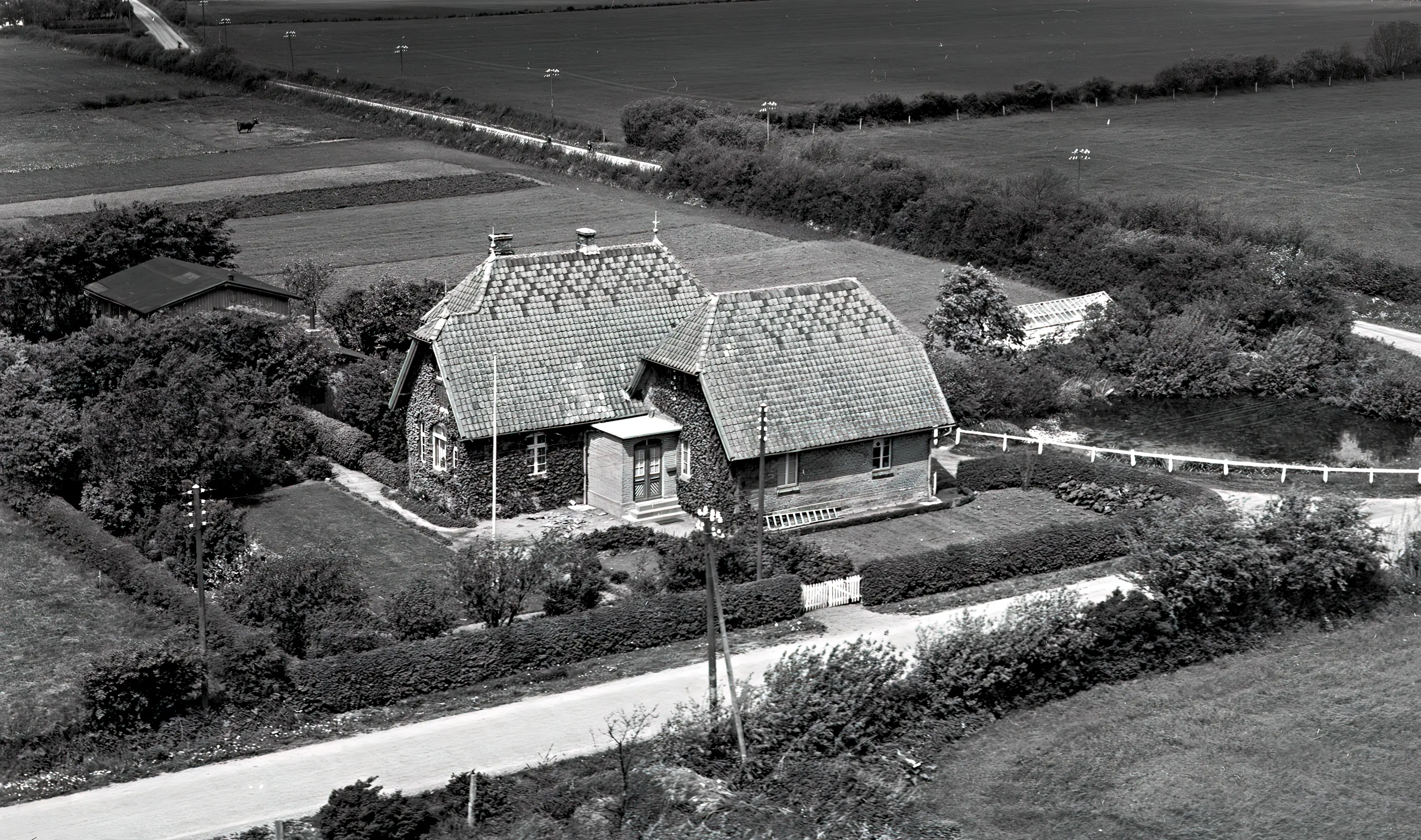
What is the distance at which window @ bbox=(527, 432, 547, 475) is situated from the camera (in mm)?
46875

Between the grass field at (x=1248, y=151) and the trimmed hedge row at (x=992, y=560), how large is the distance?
42724 mm

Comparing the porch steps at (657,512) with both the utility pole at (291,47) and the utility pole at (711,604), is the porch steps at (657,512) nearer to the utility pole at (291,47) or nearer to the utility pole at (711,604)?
the utility pole at (711,604)

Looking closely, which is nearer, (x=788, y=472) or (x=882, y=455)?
(x=788, y=472)

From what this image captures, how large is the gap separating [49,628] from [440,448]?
1199 cm

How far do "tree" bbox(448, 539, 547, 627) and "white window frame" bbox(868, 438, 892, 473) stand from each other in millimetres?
12093

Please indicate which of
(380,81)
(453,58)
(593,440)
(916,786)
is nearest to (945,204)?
(593,440)

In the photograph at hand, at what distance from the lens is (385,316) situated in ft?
196

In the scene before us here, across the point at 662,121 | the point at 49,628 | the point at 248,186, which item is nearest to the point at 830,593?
the point at 49,628

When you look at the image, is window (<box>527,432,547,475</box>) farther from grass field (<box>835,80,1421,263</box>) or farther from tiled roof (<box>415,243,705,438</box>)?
grass field (<box>835,80,1421,263</box>)

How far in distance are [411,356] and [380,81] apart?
323 feet

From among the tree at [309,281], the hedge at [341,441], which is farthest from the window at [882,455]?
the tree at [309,281]

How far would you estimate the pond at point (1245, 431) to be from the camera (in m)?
55.3

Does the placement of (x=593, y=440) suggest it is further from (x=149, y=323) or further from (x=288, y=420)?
(x=149, y=323)

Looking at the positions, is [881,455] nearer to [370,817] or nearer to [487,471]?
[487,471]
